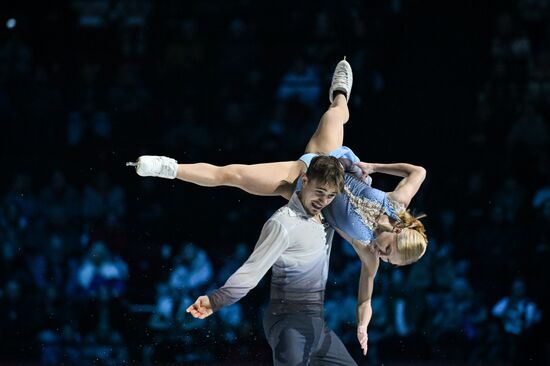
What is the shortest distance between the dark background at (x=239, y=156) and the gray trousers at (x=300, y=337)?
8.34 ft

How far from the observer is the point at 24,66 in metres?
8.62

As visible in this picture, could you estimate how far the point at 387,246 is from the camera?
466 cm

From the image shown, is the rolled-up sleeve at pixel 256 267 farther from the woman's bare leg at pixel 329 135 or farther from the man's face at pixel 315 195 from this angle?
the woman's bare leg at pixel 329 135

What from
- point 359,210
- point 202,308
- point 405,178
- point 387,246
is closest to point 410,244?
point 387,246

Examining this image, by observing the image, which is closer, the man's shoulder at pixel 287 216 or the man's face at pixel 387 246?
the man's shoulder at pixel 287 216

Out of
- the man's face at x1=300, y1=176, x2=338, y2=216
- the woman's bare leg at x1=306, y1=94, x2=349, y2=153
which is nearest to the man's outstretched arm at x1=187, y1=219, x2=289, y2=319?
the man's face at x1=300, y1=176, x2=338, y2=216

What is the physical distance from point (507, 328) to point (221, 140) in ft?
8.40

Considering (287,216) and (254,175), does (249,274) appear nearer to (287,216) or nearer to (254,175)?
(287,216)

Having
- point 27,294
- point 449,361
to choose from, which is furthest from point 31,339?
point 449,361

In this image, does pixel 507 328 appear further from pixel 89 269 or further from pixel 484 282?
pixel 89 269

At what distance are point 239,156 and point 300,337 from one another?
3.63m

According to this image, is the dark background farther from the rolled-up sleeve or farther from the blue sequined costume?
the rolled-up sleeve

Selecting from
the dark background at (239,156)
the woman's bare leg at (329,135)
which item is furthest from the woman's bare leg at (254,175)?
the dark background at (239,156)

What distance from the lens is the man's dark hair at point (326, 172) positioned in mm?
4566
